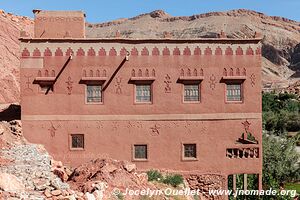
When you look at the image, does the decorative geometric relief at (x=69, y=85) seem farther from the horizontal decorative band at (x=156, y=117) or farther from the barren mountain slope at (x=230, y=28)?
the barren mountain slope at (x=230, y=28)

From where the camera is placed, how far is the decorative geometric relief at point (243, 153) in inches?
837

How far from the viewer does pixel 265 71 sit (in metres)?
104

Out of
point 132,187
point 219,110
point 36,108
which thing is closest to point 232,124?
point 219,110

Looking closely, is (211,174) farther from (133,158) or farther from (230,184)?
(230,184)

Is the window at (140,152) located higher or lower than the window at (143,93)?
lower

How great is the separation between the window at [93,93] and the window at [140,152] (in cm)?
275

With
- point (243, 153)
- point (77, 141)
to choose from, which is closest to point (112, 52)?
point (77, 141)

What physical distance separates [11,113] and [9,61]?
18670 millimetres

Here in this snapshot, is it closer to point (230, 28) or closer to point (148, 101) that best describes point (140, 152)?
point (148, 101)

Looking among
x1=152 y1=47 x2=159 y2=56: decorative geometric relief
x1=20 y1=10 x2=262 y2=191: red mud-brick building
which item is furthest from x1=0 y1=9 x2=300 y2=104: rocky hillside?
x1=152 y1=47 x2=159 y2=56: decorative geometric relief

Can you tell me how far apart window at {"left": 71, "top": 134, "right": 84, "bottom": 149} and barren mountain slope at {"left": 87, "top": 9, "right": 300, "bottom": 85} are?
8005 centimetres

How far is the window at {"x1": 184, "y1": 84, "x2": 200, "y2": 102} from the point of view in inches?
840

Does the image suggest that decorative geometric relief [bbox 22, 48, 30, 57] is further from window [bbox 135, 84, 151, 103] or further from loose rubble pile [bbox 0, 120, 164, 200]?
window [bbox 135, 84, 151, 103]

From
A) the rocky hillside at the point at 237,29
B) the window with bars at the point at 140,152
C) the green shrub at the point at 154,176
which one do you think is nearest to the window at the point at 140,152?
the window with bars at the point at 140,152
